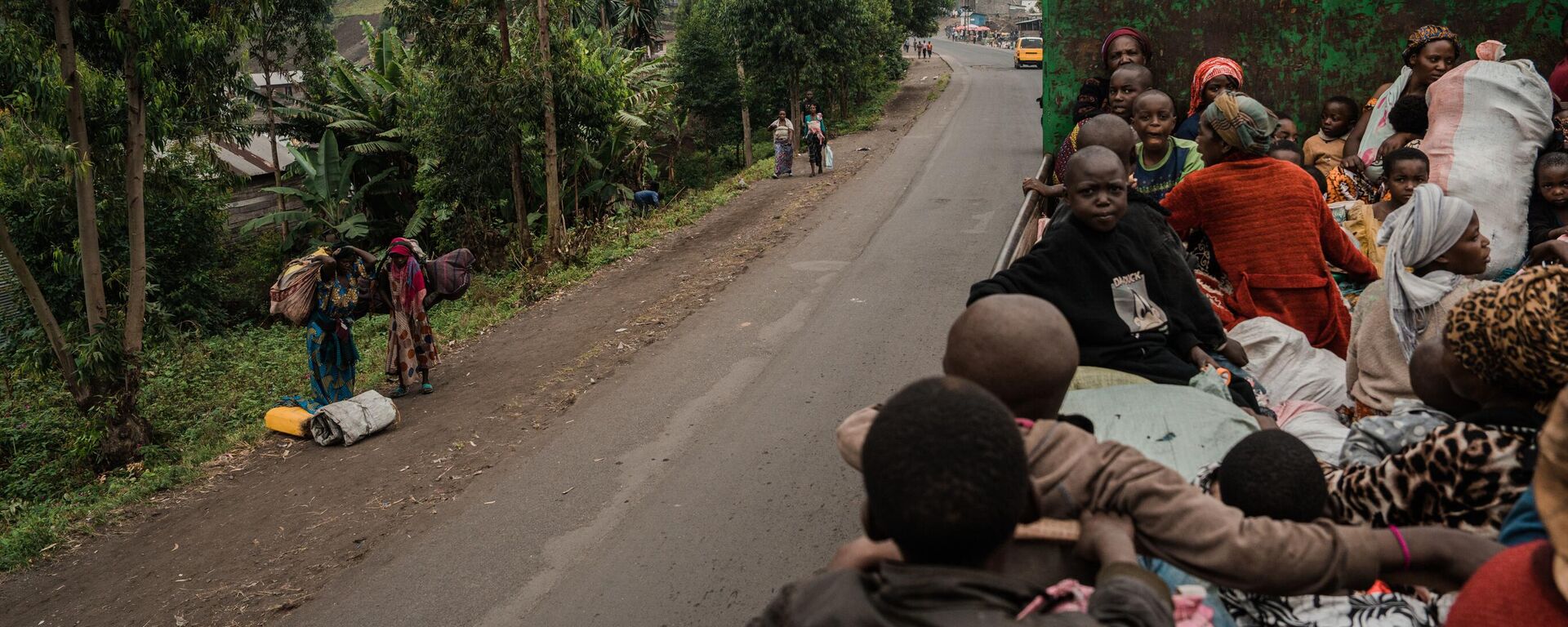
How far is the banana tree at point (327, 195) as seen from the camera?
62.4 ft

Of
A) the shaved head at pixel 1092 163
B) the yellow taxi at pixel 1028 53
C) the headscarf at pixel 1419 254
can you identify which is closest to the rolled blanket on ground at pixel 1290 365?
the headscarf at pixel 1419 254

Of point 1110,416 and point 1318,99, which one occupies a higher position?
point 1318,99

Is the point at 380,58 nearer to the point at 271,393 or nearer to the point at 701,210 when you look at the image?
the point at 701,210

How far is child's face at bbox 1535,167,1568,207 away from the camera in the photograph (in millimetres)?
4613

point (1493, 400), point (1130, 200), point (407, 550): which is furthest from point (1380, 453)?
point (407, 550)

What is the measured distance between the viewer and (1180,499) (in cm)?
192

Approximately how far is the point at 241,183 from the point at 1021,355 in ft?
61.0

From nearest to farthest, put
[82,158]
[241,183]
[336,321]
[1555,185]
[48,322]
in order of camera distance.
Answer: [1555,185] < [336,321] < [82,158] < [48,322] < [241,183]

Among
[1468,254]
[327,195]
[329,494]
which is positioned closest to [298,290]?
[329,494]

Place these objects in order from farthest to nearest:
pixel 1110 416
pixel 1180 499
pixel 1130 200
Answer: pixel 1130 200 → pixel 1110 416 → pixel 1180 499

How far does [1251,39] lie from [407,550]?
5674 millimetres

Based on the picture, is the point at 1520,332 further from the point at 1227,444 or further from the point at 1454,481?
the point at 1227,444

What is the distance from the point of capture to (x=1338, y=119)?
6219mm

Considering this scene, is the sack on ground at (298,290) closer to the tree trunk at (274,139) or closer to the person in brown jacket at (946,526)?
the person in brown jacket at (946,526)
